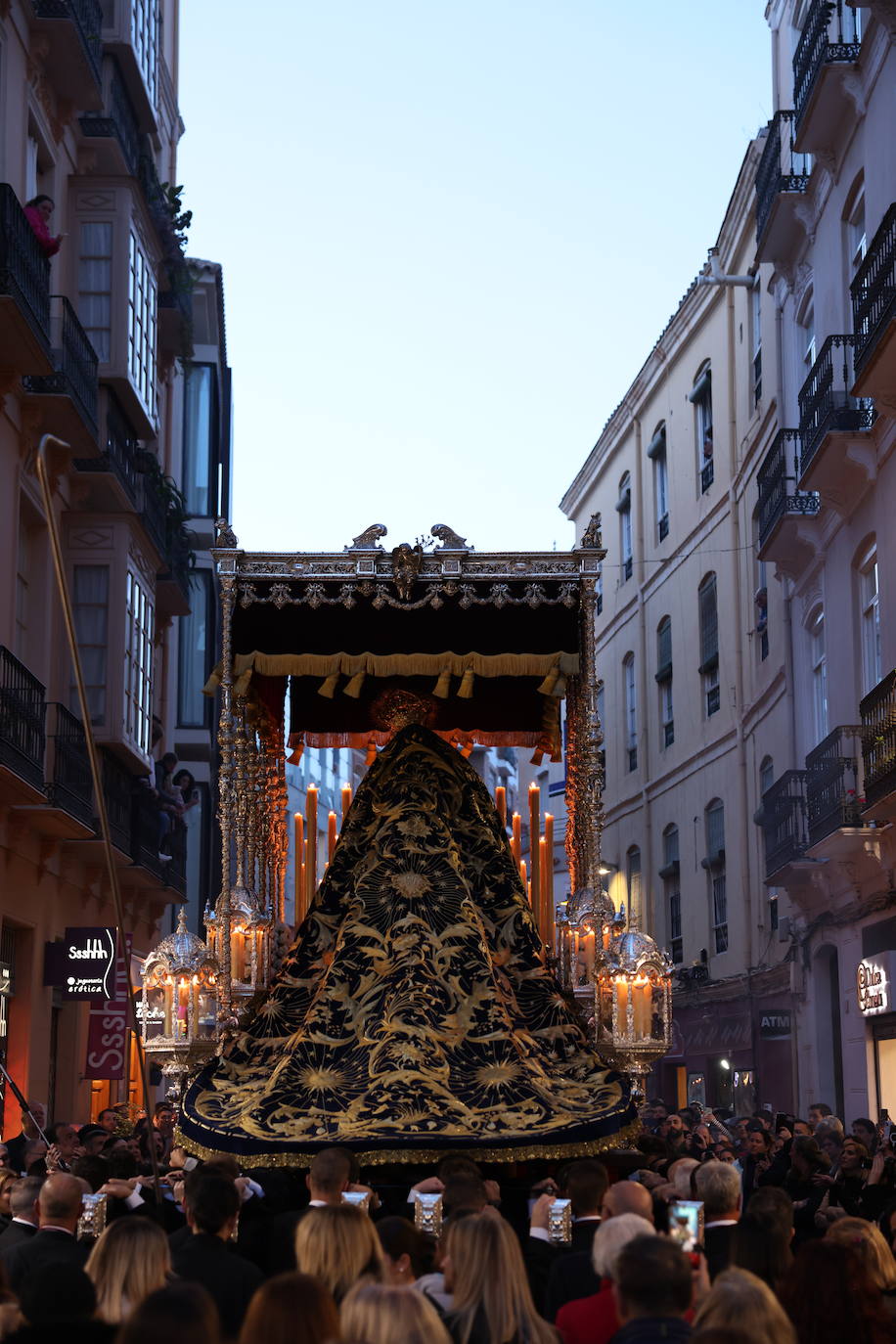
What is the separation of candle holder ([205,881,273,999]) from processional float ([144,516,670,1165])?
0.8 inches

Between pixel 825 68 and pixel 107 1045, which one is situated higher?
pixel 825 68

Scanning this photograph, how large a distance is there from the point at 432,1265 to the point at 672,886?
22252mm

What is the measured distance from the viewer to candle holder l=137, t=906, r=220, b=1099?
12.2 meters

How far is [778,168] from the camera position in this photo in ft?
68.5

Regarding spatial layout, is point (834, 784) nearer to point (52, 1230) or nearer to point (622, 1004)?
point (622, 1004)

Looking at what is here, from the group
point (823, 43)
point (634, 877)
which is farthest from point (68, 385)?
point (634, 877)

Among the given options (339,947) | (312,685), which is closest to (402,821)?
(339,947)

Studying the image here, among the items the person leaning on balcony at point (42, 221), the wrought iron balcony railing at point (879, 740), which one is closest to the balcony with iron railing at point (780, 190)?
the wrought iron balcony railing at point (879, 740)

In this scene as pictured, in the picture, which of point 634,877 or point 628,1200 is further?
point 634,877

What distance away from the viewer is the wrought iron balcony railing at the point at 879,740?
15.4m

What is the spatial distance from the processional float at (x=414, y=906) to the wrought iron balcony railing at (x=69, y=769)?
9.55ft

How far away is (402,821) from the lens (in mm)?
12703

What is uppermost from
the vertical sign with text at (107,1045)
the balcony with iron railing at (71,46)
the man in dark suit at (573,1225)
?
the balcony with iron railing at (71,46)

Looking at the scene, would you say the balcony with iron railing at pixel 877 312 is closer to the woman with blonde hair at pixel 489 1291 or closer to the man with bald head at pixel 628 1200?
the man with bald head at pixel 628 1200
